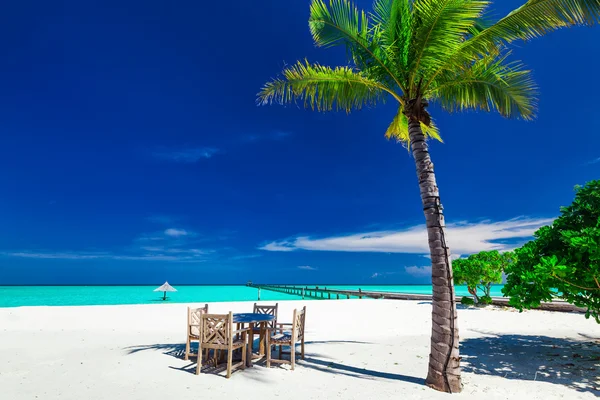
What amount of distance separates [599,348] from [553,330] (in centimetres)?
378

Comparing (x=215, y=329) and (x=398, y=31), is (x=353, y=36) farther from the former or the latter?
(x=215, y=329)

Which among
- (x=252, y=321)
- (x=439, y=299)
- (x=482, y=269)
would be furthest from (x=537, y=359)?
(x=482, y=269)

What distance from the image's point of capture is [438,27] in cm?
579

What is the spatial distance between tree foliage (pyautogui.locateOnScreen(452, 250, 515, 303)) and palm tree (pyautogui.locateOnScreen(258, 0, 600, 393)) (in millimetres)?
15019

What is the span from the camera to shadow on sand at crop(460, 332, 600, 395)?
6.27 metres

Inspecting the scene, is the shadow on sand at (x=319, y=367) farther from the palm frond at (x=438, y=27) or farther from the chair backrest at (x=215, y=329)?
the palm frond at (x=438, y=27)

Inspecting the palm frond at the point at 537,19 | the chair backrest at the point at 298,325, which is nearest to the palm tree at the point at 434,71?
the palm frond at the point at 537,19

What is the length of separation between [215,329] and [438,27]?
6.63m

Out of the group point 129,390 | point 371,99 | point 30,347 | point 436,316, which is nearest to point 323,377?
point 436,316

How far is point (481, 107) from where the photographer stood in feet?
24.3

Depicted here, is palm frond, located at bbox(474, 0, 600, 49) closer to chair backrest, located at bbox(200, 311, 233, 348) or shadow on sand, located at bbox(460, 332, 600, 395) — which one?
shadow on sand, located at bbox(460, 332, 600, 395)

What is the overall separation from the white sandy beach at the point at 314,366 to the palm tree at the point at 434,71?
4.38ft

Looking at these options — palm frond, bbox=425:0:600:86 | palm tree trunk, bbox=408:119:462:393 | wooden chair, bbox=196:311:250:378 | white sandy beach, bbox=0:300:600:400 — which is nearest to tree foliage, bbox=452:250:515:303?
white sandy beach, bbox=0:300:600:400

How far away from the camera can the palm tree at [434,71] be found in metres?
5.56
